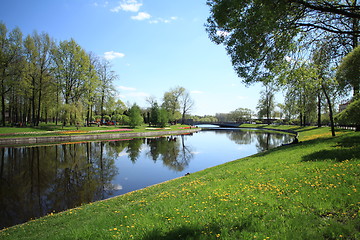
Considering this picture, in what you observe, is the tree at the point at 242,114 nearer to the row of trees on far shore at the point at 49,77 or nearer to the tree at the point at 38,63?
the row of trees on far shore at the point at 49,77

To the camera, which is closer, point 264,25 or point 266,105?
point 264,25

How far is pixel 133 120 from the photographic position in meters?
53.7

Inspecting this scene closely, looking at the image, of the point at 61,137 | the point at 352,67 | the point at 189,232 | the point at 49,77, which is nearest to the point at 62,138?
the point at 61,137

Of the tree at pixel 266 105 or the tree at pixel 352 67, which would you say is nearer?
the tree at pixel 352 67

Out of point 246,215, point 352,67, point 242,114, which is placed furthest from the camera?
point 242,114

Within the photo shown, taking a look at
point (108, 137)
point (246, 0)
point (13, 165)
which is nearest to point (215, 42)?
point (246, 0)

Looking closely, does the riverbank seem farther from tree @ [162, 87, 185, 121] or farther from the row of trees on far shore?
tree @ [162, 87, 185, 121]

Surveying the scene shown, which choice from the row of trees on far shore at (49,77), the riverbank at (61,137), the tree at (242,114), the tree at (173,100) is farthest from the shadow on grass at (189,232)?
the tree at (242,114)

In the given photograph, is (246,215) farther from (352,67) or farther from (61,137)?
(61,137)

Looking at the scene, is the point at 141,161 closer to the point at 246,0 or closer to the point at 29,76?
the point at 246,0

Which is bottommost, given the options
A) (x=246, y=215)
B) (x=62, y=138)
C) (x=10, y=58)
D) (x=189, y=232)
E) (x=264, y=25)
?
(x=62, y=138)

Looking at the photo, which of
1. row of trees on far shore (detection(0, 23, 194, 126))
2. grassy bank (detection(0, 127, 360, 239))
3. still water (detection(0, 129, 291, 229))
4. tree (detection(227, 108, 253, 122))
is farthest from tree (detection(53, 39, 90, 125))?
tree (detection(227, 108, 253, 122))

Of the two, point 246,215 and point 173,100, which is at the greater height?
point 173,100

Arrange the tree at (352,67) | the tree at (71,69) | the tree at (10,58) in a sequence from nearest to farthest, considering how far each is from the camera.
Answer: the tree at (352,67)
the tree at (10,58)
the tree at (71,69)
